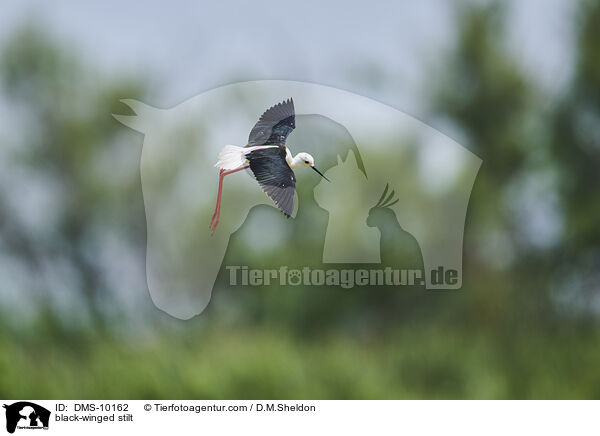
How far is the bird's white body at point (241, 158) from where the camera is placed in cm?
311

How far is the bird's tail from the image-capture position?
10.5 ft

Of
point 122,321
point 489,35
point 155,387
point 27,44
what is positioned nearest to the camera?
point 155,387

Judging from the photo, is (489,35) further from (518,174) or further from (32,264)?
(32,264)

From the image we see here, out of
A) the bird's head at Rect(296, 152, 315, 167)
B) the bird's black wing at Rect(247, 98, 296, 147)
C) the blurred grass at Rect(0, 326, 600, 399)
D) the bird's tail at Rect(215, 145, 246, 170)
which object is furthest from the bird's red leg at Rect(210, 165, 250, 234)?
the blurred grass at Rect(0, 326, 600, 399)

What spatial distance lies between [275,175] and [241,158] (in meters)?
0.25

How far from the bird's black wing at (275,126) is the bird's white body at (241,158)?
5 centimetres

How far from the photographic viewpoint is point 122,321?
155 inches

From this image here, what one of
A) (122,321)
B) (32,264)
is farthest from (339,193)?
(32,264)

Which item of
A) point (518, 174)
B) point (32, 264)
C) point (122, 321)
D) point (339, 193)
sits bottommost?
point (122, 321)

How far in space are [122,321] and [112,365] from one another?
313 millimetres

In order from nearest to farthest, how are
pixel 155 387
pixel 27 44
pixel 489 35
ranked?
pixel 155 387, pixel 27 44, pixel 489 35

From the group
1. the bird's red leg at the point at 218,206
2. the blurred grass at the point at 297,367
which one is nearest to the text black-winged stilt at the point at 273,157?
the bird's red leg at the point at 218,206
